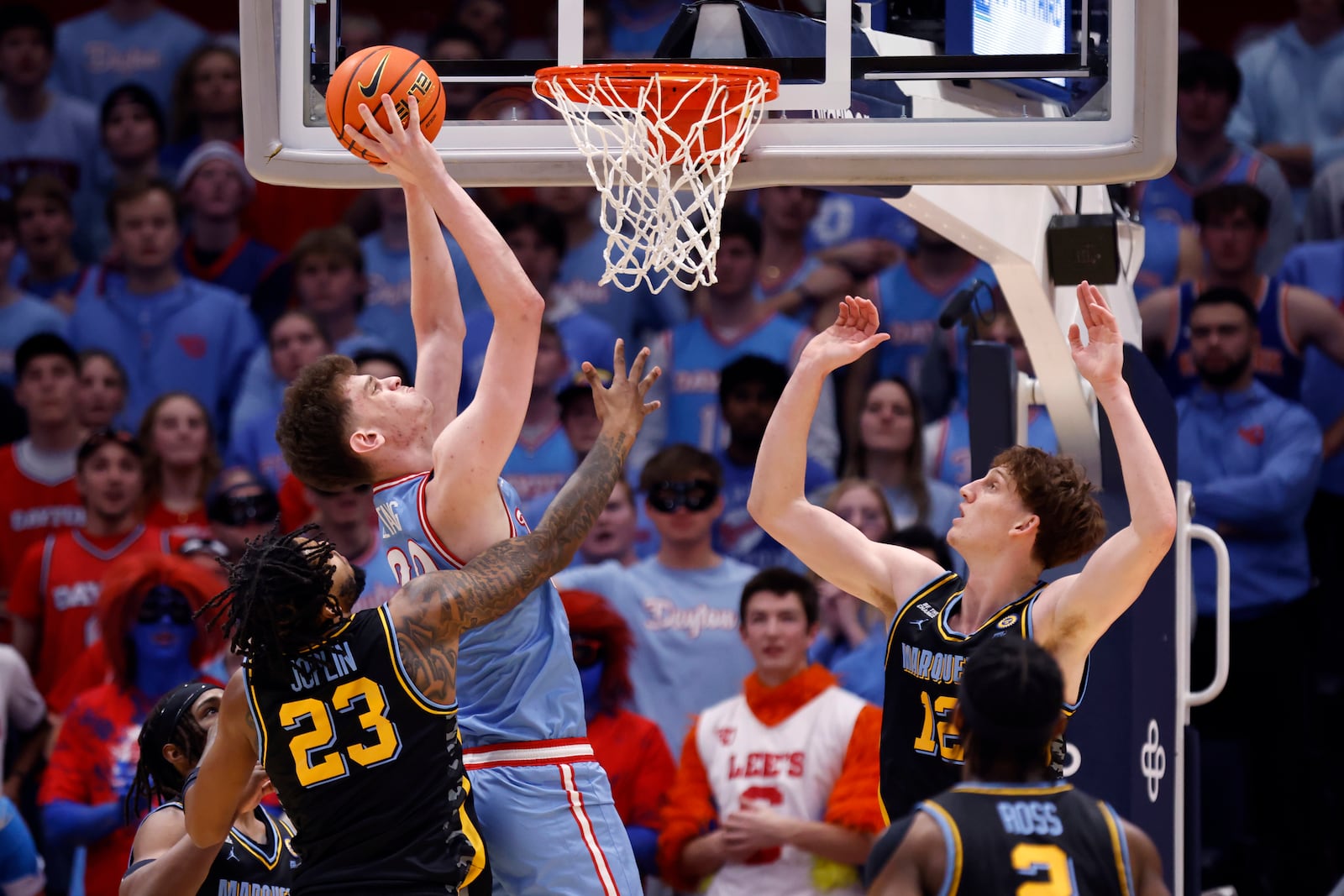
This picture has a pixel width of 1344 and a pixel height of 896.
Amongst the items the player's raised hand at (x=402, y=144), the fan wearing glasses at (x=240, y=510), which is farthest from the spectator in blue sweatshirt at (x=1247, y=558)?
the player's raised hand at (x=402, y=144)

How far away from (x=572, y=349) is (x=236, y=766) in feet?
16.2

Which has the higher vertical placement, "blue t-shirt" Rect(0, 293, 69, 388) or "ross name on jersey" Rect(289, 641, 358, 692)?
"blue t-shirt" Rect(0, 293, 69, 388)

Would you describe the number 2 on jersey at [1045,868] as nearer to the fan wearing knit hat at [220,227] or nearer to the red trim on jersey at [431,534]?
the red trim on jersey at [431,534]

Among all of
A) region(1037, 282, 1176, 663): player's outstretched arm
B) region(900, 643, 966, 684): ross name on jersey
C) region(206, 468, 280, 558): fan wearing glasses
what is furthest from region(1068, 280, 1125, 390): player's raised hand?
region(206, 468, 280, 558): fan wearing glasses

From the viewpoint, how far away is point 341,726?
13.4 feet

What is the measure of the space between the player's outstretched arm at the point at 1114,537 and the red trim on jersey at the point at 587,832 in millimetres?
1169

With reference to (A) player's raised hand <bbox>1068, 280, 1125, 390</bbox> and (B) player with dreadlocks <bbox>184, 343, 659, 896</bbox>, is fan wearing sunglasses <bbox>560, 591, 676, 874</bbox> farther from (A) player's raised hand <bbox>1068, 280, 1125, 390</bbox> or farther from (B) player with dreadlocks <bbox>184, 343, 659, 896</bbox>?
(A) player's raised hand <bbox>1068, 280, 1125, 390</bbox>

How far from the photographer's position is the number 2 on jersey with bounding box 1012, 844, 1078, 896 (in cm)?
349

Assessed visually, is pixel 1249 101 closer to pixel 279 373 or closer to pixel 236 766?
pixel 279 373

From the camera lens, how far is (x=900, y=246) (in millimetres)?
9148

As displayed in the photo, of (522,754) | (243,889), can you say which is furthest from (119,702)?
(522,754)

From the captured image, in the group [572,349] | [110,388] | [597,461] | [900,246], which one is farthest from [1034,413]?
[110,388]

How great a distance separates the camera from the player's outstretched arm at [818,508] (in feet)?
15.4

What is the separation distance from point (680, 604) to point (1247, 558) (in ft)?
7.65
